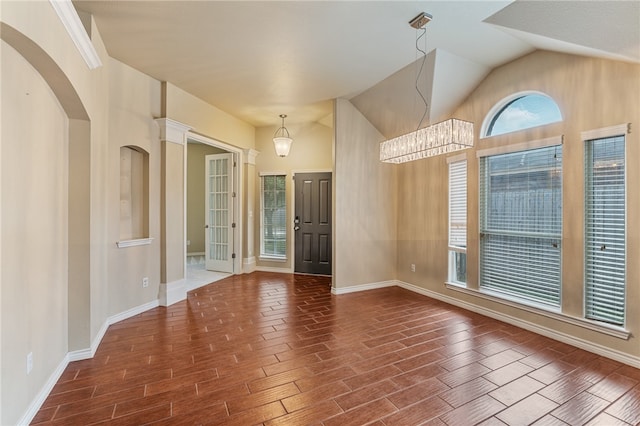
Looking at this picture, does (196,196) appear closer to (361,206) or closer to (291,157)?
(291,157)

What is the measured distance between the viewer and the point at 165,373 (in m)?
2.52

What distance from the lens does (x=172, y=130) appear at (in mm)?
4332

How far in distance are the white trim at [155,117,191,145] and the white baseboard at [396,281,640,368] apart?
14.6 feet

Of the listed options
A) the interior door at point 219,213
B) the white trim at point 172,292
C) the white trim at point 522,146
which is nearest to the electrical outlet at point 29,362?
the white trim at point 172,292

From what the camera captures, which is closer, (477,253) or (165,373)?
(165,373)

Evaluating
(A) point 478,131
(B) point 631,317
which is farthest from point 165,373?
(A) point 478,131

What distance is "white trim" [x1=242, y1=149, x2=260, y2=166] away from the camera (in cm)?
635

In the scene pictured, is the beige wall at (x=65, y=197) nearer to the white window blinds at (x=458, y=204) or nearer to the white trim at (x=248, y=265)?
the white trim at (x=248, y=265)

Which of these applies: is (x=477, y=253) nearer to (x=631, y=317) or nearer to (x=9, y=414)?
(x=631, y=317)

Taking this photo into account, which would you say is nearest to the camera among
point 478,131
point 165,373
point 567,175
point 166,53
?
point 165,373

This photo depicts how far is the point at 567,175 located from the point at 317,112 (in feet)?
12.7

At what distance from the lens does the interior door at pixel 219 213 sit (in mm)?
6281

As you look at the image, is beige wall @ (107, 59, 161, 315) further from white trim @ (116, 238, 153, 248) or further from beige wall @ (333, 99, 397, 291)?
beige wall @ (333, 99, 397, 291)

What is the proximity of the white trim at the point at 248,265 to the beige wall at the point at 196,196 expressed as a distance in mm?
2364
